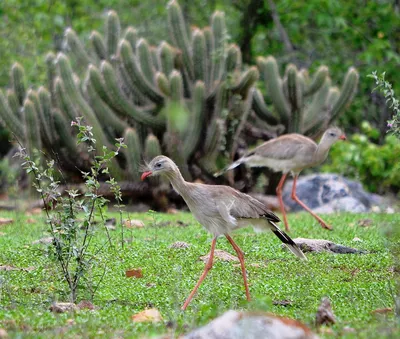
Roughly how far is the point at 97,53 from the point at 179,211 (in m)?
3.77

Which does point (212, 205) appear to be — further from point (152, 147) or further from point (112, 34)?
point (112, 34)

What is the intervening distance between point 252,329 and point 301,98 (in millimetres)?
10182

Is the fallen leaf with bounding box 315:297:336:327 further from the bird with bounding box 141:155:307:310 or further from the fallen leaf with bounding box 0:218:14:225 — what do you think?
the fallen leaf with bounding box 0:218:14:225

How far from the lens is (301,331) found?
3.41 metres

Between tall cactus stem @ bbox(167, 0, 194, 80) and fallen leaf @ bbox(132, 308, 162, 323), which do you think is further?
tall cactus stem @ bbox(167, 0, 194, 80)

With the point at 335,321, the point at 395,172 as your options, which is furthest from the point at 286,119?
the point at 335,321

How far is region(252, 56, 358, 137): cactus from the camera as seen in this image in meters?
13.2

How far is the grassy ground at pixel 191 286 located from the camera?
4.46m

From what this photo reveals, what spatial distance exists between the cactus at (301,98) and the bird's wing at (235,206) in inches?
294

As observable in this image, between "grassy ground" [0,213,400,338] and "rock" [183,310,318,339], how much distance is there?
0.30 metres

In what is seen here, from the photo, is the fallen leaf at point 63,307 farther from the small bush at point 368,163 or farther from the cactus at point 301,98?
the small bush at point 368,163

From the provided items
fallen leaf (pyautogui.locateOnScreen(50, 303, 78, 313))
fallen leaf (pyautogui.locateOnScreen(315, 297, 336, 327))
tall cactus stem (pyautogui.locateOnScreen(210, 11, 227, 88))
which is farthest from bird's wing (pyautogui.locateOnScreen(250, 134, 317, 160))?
fallen leaf (pyautogui.locateOnScreen(315, 297, 336, 327))

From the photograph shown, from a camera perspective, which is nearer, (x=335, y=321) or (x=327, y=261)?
(x=335, y=321)

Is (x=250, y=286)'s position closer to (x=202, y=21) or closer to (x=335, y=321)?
(x=335, y=321)
